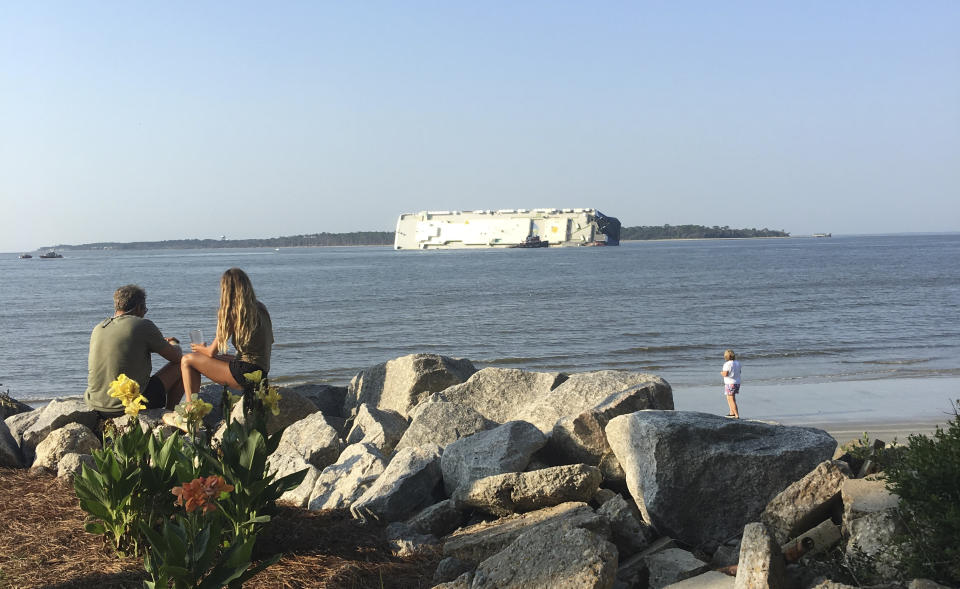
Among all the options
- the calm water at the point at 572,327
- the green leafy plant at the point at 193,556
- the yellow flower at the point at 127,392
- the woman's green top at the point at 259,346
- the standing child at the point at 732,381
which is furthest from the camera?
the calm water at the point at 572,327

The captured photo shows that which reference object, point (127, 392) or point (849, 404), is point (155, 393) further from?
point (849, 404)

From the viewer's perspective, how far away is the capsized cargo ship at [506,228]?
4301 inches

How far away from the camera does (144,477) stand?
3582 mm

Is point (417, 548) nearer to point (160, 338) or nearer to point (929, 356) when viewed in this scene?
point (160, 338)

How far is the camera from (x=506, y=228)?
109 meters

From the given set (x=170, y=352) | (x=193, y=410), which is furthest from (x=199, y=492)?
(x=170, y=352)

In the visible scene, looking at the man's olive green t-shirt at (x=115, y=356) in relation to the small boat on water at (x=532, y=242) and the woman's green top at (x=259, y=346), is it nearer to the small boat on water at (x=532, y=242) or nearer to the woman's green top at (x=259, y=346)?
the woman's green top at (x=259, y=346)

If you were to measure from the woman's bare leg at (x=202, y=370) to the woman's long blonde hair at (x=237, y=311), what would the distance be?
0.43 ft

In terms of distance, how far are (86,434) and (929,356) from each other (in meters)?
15.6

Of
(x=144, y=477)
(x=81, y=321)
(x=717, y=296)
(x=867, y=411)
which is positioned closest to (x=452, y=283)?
(x=717, y=296)

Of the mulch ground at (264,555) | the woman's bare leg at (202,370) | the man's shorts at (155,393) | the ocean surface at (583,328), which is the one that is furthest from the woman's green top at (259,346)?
the ocean surface at (583,328)

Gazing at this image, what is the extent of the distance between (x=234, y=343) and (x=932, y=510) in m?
4.68

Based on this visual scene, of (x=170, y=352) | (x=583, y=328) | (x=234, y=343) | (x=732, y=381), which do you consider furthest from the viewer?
(x=583, y=328)

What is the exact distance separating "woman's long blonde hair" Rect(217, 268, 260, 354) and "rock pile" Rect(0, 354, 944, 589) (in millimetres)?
798
